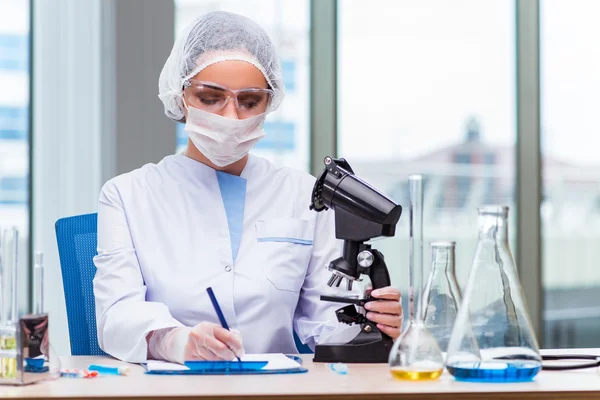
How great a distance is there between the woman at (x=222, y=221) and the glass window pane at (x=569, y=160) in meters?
2.39

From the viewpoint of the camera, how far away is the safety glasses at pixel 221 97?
1.79 meters

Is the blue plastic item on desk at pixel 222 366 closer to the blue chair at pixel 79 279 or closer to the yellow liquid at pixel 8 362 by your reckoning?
the yellow liquid at pixel 8 362

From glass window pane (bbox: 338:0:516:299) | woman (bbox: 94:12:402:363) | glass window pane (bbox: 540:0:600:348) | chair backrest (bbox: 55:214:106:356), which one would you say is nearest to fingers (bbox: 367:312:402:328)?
woman (bbox: 94:12:402:363)

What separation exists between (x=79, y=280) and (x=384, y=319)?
0.74 meters

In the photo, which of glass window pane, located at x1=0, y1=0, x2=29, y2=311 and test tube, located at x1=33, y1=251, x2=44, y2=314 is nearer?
test tube, located at x1=33, y1=251, x2=44, y2=314

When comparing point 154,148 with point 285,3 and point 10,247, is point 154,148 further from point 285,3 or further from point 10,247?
point 10,247

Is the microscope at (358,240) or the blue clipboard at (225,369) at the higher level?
the microscope at (358,240)

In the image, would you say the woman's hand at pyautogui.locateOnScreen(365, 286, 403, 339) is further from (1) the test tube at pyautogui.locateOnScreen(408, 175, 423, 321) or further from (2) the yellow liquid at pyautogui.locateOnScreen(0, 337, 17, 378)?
(2) the yellow liquid at pyautogui.locateOnScreen(0, 337, 17, 378)

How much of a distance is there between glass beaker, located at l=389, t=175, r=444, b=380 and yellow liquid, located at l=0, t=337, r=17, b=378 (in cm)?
56

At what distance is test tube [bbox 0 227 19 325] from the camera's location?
1174 millimetres

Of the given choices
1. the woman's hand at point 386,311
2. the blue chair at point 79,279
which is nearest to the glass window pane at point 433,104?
the blue chair at point 79,279

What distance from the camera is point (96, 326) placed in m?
1.79

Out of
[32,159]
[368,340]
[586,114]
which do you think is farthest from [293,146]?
[368,340]

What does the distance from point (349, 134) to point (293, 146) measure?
0.91 feet
